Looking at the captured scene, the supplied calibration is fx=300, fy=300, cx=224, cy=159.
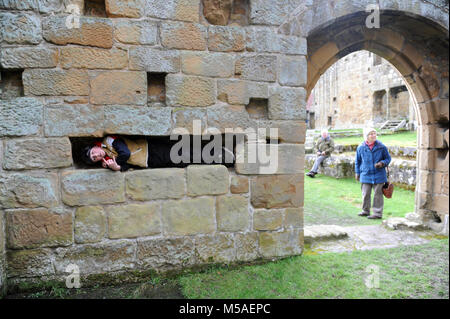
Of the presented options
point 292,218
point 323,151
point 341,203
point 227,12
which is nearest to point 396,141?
point 323,151

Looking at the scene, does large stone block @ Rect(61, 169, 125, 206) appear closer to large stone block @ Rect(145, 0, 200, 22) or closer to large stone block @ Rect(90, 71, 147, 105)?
large stone block @ Rect(90, 71, 147, 105)

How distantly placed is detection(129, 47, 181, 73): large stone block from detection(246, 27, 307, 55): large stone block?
0.78 metres

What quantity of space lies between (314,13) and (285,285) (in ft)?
9.34

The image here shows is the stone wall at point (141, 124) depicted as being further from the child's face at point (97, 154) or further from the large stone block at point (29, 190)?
the child's face at point (97, 154)

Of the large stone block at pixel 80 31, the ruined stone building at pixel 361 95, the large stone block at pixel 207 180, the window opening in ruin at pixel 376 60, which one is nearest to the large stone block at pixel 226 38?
the large stone block at pixel 80 31

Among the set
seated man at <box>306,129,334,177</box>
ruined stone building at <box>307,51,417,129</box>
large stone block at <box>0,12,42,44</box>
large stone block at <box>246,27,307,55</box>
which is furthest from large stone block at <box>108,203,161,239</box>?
ruined stone building at <box>307,51,417,129</box>

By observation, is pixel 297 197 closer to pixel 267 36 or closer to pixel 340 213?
pixel 267 36

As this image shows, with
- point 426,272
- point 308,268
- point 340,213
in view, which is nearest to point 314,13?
point 308,268

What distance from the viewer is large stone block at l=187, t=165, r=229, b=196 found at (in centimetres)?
307

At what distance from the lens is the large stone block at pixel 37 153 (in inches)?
105

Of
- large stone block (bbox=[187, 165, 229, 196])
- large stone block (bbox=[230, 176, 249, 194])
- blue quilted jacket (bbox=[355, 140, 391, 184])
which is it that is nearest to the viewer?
large stone block (bbox=[187, 165, 229, 196])

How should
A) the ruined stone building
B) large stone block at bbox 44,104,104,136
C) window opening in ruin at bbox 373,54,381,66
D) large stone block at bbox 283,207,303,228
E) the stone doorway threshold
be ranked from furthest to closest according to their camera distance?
window opening in ruin at bbox 373,54,381,66 < the ruined stone building < the stone doorway threshold < large stone block at bbox 283,207,303,228 < large stone block at bbox 44,104,104,136

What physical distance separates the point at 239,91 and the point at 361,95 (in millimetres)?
21716

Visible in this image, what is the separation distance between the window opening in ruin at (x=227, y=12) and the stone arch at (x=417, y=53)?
2.18 feet
